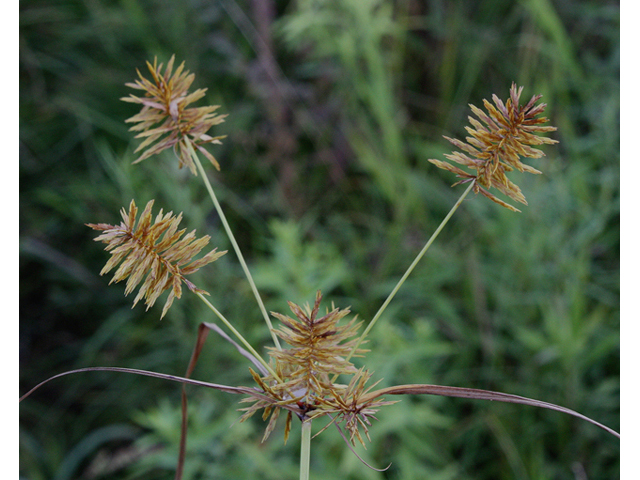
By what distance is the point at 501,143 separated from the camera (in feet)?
0.71

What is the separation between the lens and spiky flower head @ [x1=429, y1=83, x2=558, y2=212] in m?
0.21

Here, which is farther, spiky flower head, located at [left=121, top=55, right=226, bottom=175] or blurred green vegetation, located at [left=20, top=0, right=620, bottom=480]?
blurred green vegetation, located at [left=20, top=0, right=620, bottom=480]

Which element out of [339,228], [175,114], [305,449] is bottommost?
[305,449]

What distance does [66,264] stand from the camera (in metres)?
1.17

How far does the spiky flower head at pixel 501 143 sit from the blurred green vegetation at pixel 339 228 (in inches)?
23.7

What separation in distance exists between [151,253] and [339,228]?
100 centimetres

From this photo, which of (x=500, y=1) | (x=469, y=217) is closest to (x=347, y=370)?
(x=469, y=217)

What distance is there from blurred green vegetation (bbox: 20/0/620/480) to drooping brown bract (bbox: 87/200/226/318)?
2.01 ft

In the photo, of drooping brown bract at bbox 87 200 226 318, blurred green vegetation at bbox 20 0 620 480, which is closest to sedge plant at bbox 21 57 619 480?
drooping brown bract at bbox 87 200 226 318

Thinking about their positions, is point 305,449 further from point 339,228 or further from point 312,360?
point 339,228

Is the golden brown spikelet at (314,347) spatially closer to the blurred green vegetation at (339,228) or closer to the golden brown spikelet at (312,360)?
the golden brown spikelet at (312,360)

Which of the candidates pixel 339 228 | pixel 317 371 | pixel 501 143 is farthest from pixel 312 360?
pixel 339 228

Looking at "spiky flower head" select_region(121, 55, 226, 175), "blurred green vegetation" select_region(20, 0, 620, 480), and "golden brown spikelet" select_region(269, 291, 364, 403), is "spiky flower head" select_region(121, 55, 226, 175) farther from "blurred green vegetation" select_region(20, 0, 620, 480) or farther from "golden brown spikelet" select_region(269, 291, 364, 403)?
"blurred green vegetation" select_region(20, 0, 620, 480)

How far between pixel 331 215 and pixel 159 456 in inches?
26.8
